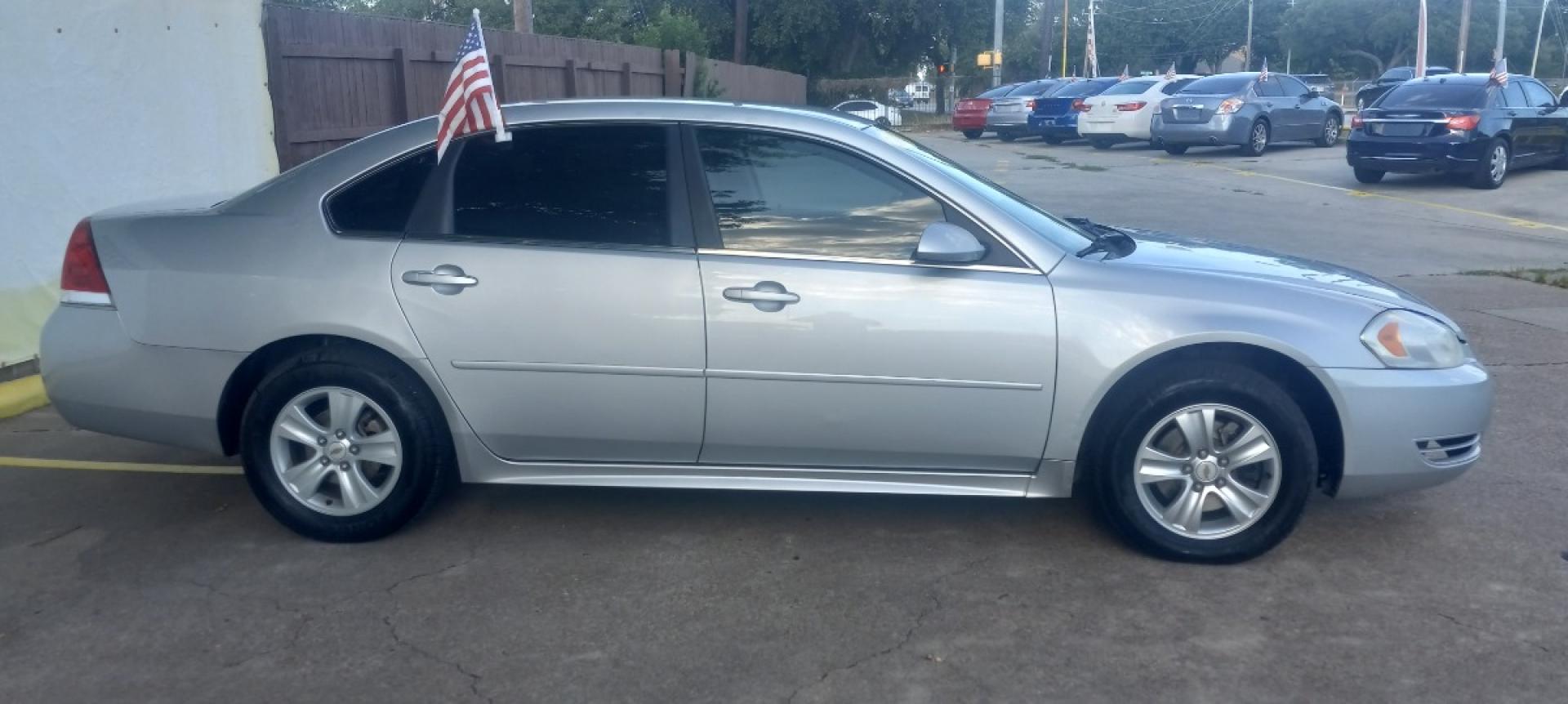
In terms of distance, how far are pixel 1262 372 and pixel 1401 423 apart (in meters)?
0.47

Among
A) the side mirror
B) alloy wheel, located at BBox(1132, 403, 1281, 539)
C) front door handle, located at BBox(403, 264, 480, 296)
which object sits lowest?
alloy wheel, located at BBox(1132, 403, 1281, 539)

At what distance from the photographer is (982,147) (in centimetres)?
3094

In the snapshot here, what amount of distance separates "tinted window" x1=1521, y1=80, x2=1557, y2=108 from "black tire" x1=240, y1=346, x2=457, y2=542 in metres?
19.1

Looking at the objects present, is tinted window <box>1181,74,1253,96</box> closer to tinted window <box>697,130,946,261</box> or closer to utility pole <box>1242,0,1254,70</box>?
tinted window <box>697,130,946,261</box>

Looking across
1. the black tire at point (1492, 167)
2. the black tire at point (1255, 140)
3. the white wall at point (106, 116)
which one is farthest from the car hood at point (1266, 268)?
the black tire at point (1255, 140)

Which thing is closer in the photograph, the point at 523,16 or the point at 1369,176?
the point at 523,16

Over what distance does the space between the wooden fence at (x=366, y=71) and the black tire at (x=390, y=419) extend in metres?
2.51

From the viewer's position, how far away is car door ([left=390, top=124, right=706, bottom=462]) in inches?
184

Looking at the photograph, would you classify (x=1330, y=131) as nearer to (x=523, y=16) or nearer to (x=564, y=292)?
(x=523, y=16)

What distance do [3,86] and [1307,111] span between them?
2339cm

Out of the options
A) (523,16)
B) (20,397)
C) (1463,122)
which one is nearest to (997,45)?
(1463,122)

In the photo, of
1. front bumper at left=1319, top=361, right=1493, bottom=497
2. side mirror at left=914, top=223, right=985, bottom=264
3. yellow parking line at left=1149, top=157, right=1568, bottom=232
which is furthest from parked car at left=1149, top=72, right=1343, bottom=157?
side mirror at left=914, top=223, right=985, bottom=264

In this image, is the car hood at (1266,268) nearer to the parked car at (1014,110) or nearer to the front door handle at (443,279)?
the front door handle at (443,279)

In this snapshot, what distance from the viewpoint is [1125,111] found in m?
27.2
